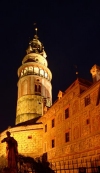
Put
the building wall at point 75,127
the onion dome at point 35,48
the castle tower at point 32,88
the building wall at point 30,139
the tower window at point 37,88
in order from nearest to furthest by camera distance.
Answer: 1. the building wall at point 75,127
2. the building wall at point 30,139
3. the castle tower at point 32,88
4. the tower window at point 37,88
5. the onion dome at point 35,48

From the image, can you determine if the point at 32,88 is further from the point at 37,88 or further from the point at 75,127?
the point at 75,127

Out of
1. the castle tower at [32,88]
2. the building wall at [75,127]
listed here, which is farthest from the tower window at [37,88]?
the building wall at [75,127]

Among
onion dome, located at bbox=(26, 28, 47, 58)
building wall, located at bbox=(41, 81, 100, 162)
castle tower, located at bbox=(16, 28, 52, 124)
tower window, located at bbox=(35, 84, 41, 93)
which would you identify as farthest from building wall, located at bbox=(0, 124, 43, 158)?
onion dome, located at bbox=(26, 28, 47, 58)

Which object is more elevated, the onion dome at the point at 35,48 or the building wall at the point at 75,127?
the onion dome at the point at 35,48

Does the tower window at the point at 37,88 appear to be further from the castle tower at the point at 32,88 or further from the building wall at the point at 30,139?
the building wall at the point at 30,139

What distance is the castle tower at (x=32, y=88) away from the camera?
39594 millimetres

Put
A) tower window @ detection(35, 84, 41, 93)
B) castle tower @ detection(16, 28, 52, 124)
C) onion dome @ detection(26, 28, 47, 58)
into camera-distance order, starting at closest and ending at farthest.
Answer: castle tower @ detection(16, 28, 52, 124) → tower window @ detection(35, 84, 41, 93) → onion dome @ detection(26, 28, 47, 58)

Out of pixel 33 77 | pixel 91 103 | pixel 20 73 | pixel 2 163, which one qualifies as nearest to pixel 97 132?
pixel 91 103

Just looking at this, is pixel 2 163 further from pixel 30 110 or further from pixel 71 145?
pixel 30 110

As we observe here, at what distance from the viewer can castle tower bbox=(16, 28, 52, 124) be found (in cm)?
3959

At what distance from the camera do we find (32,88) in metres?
41.0

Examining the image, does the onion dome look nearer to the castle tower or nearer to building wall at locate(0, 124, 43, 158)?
the castle tower

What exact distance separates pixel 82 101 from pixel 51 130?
273 inches

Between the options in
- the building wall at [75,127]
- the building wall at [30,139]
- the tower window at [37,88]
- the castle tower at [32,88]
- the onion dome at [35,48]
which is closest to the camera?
the building wall at [75,127]
